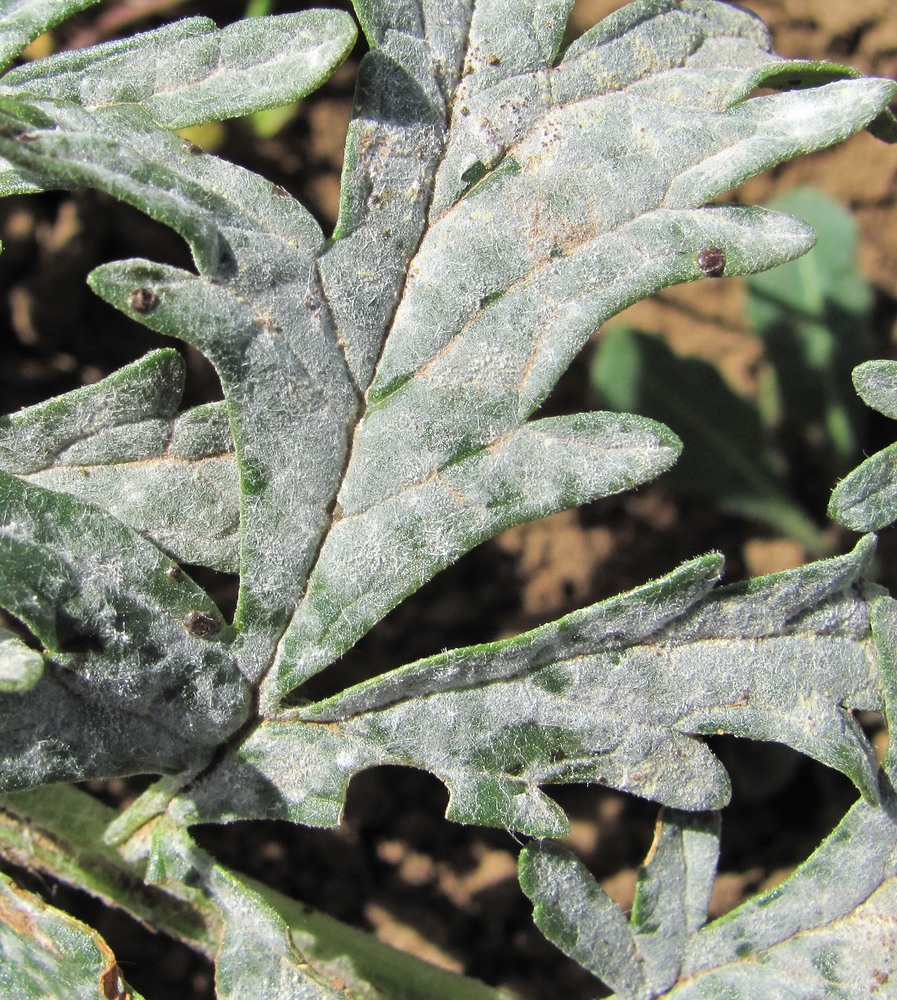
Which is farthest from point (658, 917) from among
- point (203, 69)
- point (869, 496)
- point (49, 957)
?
point (203, 69)

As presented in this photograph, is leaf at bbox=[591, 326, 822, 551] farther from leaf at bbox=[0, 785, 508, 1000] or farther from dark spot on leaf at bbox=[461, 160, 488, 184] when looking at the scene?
leaf at bbox=[0, 785, 508, 1000]

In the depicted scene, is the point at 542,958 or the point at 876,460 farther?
the point at 542,958

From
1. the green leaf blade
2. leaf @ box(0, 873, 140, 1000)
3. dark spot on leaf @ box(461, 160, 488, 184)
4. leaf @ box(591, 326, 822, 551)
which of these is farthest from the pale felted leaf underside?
leaf @ box(591, 326, 822, 551)

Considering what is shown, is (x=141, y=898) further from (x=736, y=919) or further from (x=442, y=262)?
(x=442, y=262)

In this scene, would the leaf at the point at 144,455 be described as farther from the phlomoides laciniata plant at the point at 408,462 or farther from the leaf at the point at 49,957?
the leaf at the point at 49,957

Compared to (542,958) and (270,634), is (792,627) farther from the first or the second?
(542,958)

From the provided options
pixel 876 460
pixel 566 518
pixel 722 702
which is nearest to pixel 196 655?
pixel 722 702
